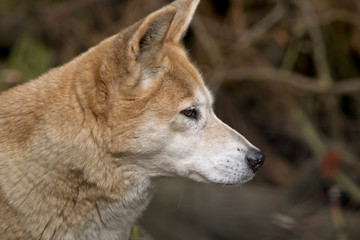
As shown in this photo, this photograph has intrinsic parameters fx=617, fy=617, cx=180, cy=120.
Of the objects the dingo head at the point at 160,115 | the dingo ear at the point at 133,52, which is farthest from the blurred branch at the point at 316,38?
the dingo ear at the point at 133,52

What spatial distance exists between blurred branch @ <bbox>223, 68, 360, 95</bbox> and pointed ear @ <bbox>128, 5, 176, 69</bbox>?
4215 millimetres

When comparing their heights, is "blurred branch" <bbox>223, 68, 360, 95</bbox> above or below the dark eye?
below

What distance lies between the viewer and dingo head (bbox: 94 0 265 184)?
3.32m

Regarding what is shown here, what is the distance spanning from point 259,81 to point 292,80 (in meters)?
0.61

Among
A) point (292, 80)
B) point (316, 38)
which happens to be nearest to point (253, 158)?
point (292, 80)

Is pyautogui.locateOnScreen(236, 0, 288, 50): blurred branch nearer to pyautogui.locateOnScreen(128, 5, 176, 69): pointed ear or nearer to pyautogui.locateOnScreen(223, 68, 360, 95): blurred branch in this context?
pyautogui.locateOnScreen(223, 68, 360, 95): blurred branch

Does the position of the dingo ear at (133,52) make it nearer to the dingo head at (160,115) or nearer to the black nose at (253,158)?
the dingo head at (160,115)

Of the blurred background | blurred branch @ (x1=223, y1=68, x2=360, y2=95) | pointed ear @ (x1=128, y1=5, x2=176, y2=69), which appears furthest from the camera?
blurred branch @ (x1=223, y1=68, x2=360, y2=95)

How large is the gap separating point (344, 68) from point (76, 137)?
5.57m

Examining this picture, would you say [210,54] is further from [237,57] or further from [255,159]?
[255,159]

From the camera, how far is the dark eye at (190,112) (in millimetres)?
3568

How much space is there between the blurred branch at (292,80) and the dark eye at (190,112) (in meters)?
3.93

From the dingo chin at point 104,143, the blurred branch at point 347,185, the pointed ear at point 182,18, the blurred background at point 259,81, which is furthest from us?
the blurred branch at point 347,185

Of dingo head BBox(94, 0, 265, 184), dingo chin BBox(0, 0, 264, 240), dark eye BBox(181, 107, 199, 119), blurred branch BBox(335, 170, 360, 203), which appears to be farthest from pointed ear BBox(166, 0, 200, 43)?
blurred branch BBox(335, 170, 360, 203)
